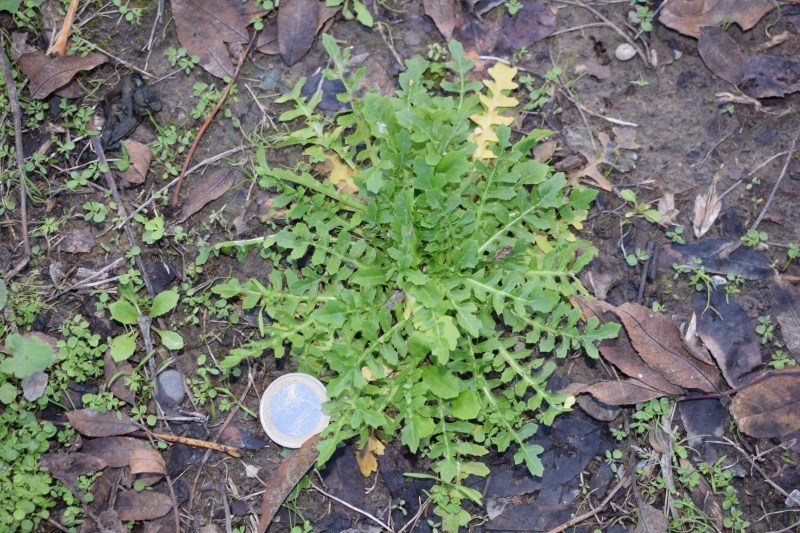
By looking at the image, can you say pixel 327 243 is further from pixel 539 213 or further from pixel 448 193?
pixel 539 213

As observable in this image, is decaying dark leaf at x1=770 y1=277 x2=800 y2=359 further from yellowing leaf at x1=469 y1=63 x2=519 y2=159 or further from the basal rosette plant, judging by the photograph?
yellowing leaf at x1=469 y1=63 x2=519 y2=159

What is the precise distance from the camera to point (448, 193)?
3.37m

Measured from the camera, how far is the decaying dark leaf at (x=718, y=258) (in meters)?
3.62

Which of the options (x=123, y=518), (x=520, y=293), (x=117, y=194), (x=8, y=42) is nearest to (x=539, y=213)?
(x=520, y=293)

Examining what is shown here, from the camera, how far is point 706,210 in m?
3.70

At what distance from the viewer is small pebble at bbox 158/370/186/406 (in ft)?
11.4

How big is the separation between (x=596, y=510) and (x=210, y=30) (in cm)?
336

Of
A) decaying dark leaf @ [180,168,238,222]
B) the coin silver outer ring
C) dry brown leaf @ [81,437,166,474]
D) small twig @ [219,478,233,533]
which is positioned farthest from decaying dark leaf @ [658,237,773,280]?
dry brown leaf @ [81,437,166,474]

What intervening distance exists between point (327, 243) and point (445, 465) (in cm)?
121

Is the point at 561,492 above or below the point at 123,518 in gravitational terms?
below

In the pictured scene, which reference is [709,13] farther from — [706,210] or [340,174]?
[340,174]

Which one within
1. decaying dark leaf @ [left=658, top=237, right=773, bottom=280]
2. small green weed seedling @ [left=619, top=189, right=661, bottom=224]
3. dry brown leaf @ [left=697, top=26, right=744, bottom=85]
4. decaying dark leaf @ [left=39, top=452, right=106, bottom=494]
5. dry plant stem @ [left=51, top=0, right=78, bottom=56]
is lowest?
decaying dark leaf @ [left=39, top=452, right=106, bottom=494]

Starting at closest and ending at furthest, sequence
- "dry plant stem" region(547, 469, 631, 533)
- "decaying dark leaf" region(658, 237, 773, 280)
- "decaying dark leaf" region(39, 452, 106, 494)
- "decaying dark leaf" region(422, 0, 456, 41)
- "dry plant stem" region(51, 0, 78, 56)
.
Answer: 1. "decaying dark leaf" region(39, 452, 106, 494)
2. "dry plant stem" region(547, 469, 631, 533)
3. "decaying dark leaf" region(658, 237, 773, 280)
4. "dry plant stem" region(51, 0, 78, 56)
5. "decaying dark leaf" region(422, 0, 456, 41)

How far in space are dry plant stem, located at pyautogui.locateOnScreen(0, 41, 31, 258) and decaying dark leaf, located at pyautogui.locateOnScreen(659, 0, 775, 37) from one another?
367 centimetres
